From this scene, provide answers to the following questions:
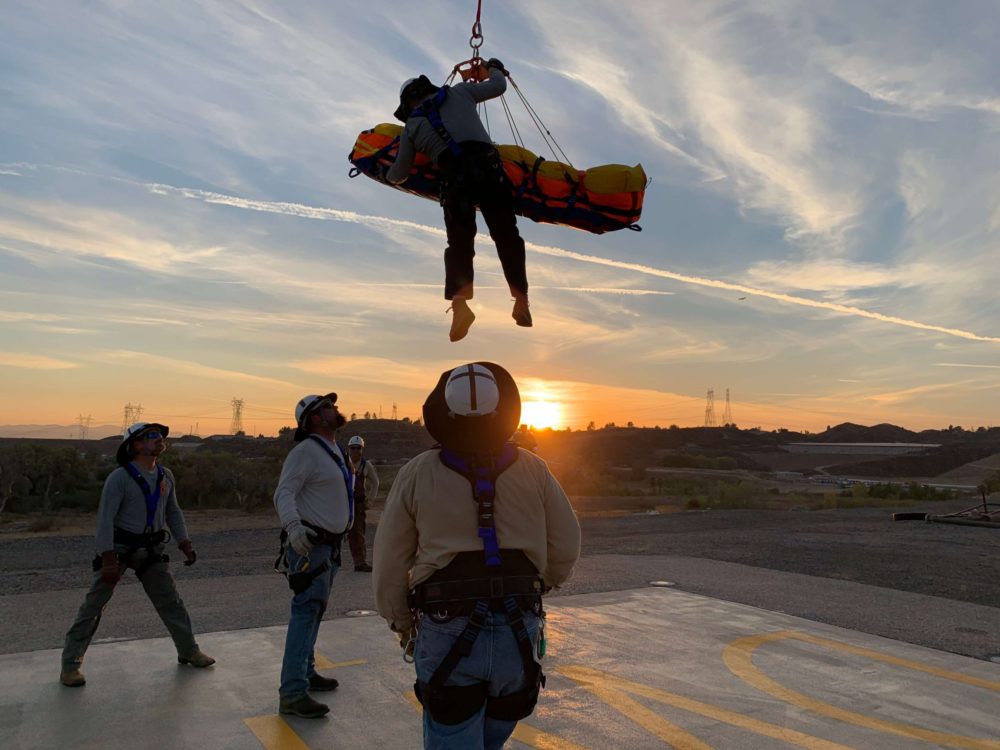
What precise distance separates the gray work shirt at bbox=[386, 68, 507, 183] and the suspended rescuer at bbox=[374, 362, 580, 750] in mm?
1819

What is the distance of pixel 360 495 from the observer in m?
12.2

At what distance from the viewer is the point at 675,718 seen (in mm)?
5230

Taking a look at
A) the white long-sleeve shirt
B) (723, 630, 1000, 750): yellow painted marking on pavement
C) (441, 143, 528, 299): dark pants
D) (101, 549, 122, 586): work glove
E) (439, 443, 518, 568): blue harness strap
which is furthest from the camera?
(101, 549, 122, 586): work glove

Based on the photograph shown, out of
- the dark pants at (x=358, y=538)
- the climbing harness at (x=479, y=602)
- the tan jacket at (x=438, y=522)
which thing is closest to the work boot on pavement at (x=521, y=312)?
the tan jacket at (x=438, y=522)

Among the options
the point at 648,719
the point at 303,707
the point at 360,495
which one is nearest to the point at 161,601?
the point at 303,707

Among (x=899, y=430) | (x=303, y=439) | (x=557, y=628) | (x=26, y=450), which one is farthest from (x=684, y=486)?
(x=899, y=430)

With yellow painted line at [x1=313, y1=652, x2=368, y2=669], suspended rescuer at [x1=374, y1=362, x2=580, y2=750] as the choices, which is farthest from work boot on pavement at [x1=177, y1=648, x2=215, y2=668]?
suspended rescuer at [x1=374, y1=362, x2=580, y2=750]

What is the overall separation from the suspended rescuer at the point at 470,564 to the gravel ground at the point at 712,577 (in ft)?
19.0

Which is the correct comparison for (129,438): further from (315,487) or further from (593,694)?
(593,694)

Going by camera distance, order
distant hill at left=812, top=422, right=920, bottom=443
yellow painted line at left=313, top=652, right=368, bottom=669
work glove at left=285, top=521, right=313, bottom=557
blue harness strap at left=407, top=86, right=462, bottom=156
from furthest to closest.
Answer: distant hill at left=812, top=422, right=920, bottom=443 < yellow painted line at left=313, top=652, right=368, bottom=669 < work glove at left=285, top=521, right=313, bottom=557 < blue harness strap at left=407, top=86, right=462, bottom=156

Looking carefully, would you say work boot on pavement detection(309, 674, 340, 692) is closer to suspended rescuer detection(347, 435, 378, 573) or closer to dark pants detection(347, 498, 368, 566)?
suspended rescuer detection(347, 435, 378, 573)

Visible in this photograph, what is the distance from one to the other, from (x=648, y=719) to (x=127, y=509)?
4.74 metres

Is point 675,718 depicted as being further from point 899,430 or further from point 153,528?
point 899,430

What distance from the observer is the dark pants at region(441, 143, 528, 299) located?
444cm
